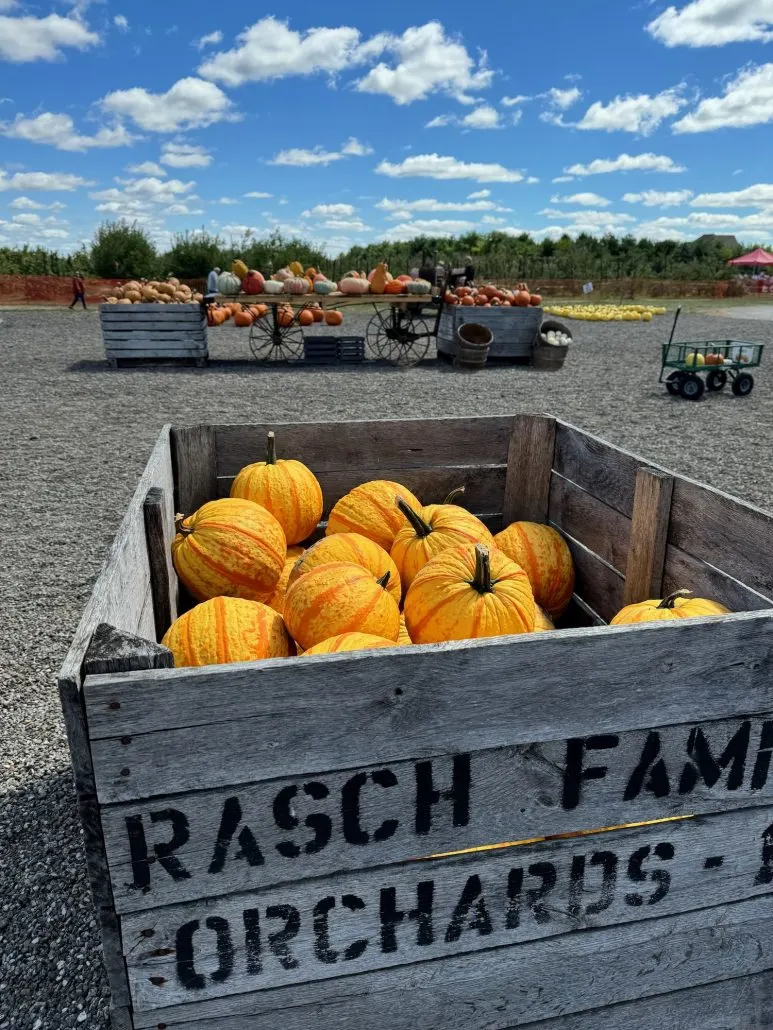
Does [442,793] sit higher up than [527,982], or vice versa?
[442,793]

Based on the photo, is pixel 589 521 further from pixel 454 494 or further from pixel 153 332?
pixel 153 332

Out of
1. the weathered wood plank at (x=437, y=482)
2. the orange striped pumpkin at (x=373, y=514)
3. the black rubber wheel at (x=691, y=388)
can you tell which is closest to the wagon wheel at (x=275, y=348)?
the black rubber wheel at (x=691, y=388)

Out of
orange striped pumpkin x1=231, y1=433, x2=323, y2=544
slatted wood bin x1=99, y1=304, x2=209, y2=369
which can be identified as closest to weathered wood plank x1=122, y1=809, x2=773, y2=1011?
orange striped pumpkin x1=231, y1=433, x2=323, y2=544

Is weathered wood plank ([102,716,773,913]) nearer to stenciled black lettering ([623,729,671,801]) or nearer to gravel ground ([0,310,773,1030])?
stenciled black lettering ([623,729,671,801])

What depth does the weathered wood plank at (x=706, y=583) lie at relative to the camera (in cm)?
199

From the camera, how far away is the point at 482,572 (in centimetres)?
191

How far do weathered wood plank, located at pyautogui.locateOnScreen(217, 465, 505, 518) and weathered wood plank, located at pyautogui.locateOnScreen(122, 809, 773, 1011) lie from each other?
1.85 meters

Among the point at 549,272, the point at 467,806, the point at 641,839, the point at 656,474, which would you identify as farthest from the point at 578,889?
the point at 549,272

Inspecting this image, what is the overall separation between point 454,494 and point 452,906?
1.85 metres

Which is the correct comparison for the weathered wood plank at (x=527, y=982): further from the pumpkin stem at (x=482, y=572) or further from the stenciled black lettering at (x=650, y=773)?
the pumpkin stem at (x=482, y=572)

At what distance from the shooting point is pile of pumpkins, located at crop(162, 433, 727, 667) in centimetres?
190

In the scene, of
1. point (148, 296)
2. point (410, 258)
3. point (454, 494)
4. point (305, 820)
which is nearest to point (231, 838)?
point (305, 820)

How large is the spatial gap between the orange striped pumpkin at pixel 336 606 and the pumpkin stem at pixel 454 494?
979 millimetres

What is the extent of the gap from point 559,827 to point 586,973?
1.29 feet
